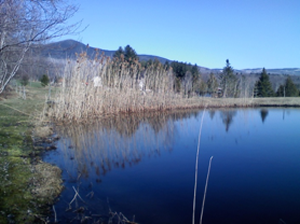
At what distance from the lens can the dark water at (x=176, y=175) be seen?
269 cm

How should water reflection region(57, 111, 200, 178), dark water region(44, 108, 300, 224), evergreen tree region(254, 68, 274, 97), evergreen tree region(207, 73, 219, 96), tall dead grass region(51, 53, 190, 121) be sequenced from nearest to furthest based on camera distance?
dark water region(44, 108, 300, 224) → water reflection region(57, 111, 200, 178) → tall dead grass region(51, 53, 190, 121) → evergreen tree region(207, 73, 219, 96) → evergreen tree region(254, 68, 274, 97)

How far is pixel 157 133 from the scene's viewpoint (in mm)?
6898

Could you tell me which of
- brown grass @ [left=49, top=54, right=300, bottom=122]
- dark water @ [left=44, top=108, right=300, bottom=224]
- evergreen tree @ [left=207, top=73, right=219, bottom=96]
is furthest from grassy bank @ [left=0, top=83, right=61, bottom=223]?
evergreen tree @ [left=207, top=73, right=219, bottom=96]

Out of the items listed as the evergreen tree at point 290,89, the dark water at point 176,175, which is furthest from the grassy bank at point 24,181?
the evergreen tree at point 290,89

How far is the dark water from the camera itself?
2.69m

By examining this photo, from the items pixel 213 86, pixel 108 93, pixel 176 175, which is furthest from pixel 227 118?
pixel 213 86

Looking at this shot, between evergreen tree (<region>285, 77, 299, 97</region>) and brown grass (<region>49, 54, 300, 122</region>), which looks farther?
evergreen tree (<region>285, 77, 299, 97</region>)

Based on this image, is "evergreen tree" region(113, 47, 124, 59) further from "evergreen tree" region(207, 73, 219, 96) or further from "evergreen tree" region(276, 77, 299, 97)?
"evergreen tree" region(276, 77, 299, 97)

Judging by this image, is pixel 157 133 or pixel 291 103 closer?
pixel 157 133

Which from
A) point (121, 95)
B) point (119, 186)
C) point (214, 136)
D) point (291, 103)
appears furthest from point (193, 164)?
point (291, 103)

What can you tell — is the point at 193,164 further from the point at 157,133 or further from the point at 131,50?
the point at 131,50

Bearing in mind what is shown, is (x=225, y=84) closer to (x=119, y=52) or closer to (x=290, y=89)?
(x=290, y=89)

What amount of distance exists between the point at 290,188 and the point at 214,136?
3.13 meters

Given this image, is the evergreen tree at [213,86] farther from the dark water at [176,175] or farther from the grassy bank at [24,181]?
the grassy bank at [24,181]
